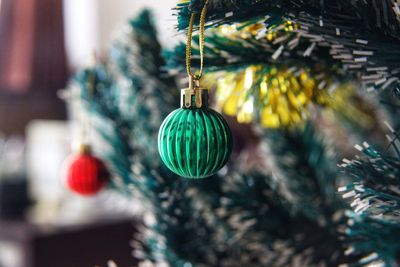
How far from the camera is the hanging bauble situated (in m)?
0.27

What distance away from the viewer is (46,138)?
1.61m

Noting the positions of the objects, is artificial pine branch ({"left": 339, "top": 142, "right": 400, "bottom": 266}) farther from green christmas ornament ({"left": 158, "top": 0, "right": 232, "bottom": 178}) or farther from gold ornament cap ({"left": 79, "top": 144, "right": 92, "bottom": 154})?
gold ornament cap ({"left": 79, "top": 144, "right": 92, "bottom": 154})

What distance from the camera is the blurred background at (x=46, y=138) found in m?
1.15

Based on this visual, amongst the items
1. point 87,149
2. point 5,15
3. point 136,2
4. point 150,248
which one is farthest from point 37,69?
point 150,248

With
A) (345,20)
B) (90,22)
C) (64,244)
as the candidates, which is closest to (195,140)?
(345,20)

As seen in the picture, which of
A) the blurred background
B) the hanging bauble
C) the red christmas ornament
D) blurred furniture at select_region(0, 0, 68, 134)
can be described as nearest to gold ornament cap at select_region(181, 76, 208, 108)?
the hanging bauble

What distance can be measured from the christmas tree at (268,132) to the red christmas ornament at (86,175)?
0.01m

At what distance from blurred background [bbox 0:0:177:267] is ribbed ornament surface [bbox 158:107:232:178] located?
827 mm

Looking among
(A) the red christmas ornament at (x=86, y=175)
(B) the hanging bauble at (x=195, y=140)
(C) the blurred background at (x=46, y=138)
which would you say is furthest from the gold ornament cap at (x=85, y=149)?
(C) the blurred background at (x=46, y=138)

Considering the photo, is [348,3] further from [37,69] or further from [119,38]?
[37,69]

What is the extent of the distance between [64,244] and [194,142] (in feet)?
3.15

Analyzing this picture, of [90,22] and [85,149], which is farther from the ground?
[90,22]

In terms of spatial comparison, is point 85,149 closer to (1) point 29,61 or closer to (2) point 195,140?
(2) point 195,140

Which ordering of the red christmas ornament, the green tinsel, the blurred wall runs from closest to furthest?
the green tinsel → the red christmas ornament → the blurred wall
